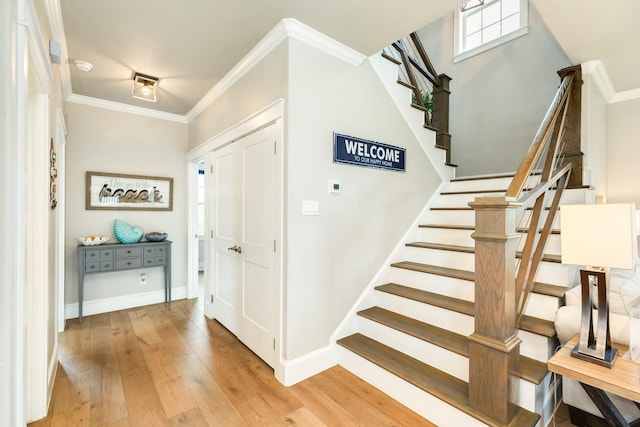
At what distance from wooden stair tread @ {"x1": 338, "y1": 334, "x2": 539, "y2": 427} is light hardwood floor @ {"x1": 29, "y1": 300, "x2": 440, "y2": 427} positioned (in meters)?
0.20

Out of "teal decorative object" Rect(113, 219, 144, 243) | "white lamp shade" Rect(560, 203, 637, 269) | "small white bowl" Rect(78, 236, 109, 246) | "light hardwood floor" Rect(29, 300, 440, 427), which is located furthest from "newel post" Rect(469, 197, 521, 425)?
"small white bowl" Rect(78, 236, 109, 246)

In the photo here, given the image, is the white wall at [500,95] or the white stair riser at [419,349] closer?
the white stair riser at [419,349]

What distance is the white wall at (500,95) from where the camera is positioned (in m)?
3.79

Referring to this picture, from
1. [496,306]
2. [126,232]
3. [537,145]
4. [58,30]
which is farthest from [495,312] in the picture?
[126,232]

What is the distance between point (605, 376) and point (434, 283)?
1.27m

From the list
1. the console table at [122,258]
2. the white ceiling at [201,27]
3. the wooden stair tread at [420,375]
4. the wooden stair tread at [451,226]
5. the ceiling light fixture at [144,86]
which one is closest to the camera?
the wooden stair tread at [420,375]

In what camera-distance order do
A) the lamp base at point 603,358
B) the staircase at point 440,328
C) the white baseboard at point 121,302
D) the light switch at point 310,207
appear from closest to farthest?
the lamp base at point 603,358 → the staircase at point 440,328 → the light switch at point 310,207 → the white baseboard at point 121,302

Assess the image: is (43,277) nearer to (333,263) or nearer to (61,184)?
(61,184)

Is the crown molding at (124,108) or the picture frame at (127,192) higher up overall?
the crown molding at (124,108)

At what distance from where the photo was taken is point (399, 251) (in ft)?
9.77

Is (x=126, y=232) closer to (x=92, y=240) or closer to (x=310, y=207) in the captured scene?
(x=92, y=240)

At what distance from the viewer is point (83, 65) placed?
2.62 meters

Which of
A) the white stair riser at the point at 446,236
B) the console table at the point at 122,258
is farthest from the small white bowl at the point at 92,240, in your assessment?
the white stair riser at the point at 446,236

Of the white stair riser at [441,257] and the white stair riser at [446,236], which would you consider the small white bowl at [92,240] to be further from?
the white stair riser at [446,236]
